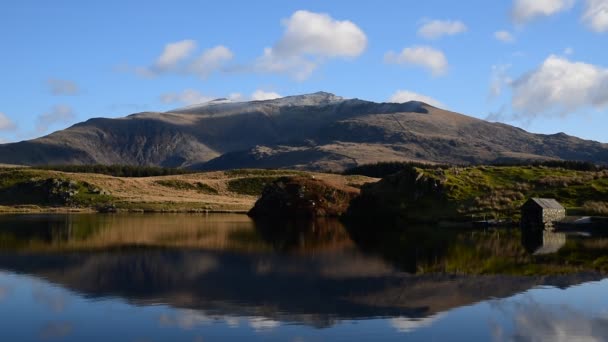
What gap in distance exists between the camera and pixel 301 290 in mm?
33344

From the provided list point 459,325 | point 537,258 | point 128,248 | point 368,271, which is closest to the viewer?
point 459,325

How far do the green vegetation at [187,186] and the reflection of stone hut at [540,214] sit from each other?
274 ft

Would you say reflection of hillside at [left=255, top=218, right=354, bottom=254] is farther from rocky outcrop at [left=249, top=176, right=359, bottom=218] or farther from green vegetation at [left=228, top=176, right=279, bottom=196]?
green vegetation at [left=228, top=176, right=279, bottom=196]

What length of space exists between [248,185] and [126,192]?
29.4 metres

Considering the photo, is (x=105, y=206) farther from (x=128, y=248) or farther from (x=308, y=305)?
(x=308, y=305)

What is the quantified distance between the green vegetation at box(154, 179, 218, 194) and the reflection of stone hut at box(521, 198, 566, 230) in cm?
8357

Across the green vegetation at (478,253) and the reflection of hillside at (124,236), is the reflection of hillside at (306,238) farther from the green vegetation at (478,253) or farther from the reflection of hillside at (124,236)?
the green vegetation at (478,253)

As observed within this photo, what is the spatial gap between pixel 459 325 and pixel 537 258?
21.2 meters

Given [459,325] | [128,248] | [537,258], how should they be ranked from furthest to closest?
[128,248] < [537,258] < [459,325]

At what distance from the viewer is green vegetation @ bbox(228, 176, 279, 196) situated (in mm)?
151500

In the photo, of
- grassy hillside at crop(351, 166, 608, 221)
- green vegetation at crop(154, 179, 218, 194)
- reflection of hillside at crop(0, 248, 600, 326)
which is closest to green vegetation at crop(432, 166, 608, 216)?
grassy hillside at crop(351, 166, 608, 221)

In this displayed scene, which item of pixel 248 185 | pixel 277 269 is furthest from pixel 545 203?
pixel 248 185

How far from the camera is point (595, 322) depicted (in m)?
27.0

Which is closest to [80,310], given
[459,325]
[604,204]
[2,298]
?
[2,298]
